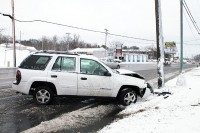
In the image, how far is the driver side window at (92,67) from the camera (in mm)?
9969

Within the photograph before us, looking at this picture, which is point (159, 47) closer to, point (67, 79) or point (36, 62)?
point (67, 79)

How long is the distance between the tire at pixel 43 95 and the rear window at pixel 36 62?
0.67m

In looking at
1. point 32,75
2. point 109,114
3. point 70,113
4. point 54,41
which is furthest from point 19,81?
point 54,41

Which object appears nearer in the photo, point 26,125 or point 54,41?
point 26,125

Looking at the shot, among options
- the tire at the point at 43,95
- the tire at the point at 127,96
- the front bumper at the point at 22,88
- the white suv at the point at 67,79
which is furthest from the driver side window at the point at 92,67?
the front bumper at the point at 22,88

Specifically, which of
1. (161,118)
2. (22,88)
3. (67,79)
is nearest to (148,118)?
(161,118)

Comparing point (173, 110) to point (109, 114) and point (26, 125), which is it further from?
point (26, 125)

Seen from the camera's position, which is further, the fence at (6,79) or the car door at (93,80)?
the fence at (6,79)

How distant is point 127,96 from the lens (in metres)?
10.2

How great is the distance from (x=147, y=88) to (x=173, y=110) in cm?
290

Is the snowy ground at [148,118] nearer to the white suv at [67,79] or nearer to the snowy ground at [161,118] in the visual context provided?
the snowy ground at [161,118]

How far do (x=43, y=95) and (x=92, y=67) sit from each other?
179cm

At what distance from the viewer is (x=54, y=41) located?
137 meters

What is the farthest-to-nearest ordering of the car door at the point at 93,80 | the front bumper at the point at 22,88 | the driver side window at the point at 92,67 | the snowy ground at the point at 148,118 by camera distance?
the driver side window at the point at 92,67 < the car door at the point at 93,80 < the front bumper at the point at 22,88 < the snowy ground at the point at 148,118
